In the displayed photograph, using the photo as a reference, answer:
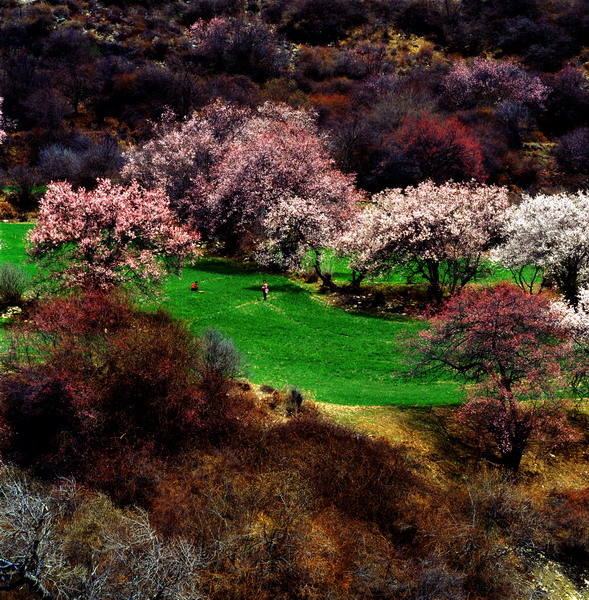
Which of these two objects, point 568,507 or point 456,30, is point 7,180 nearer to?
point 568,507

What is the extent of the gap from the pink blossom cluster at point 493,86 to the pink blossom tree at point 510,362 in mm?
64300

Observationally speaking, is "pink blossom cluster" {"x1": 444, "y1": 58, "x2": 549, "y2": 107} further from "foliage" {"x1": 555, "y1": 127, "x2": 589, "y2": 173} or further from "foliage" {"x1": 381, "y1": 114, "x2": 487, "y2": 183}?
"foliage" {"x1": 381, "y1": 114, "x2": 487, "y2": 183}

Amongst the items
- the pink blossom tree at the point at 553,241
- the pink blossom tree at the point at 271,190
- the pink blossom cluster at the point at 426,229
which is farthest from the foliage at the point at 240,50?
the pink blossom tree at the point at 553,241

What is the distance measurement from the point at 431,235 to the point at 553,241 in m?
6.93

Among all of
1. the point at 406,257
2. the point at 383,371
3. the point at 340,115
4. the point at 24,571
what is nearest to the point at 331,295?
the point at 406,257

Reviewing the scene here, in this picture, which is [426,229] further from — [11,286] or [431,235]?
[11,286]

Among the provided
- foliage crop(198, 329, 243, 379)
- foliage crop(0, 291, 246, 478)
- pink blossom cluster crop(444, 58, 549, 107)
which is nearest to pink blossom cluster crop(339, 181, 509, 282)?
foliage crop(198, 329, 243, 379)

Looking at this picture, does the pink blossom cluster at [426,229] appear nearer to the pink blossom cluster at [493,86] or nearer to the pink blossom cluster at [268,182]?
the pink blossom cluster at [268,182]

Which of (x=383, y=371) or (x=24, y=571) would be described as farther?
(x=383, y=371)

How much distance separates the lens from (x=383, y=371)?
24.5 meters

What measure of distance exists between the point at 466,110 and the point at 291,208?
47453 mm

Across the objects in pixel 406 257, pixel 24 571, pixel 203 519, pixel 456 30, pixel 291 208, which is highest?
pixel 456 30

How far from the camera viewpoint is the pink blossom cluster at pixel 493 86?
240ft

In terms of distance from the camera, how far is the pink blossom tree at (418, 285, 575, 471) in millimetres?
16953
